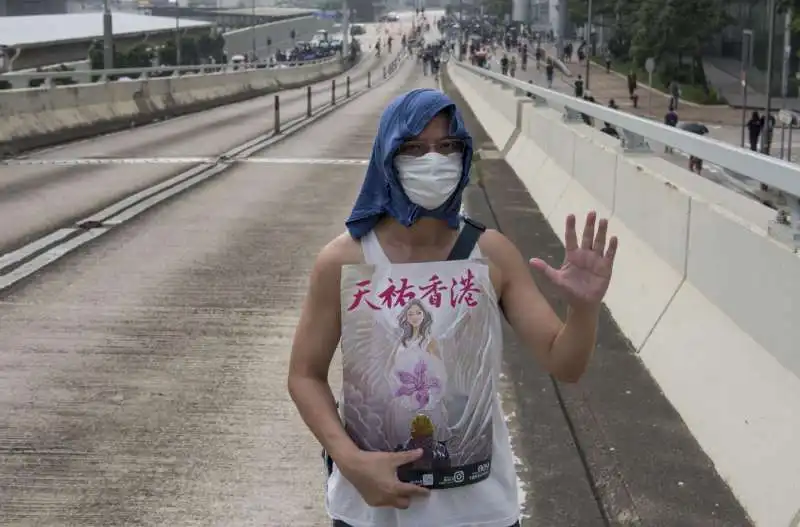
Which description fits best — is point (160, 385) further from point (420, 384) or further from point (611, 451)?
point (420, 384)

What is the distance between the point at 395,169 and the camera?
301cm

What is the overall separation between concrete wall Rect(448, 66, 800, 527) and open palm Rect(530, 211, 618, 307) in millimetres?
1793

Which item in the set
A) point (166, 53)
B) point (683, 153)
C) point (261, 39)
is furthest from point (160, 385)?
point (261, 39)

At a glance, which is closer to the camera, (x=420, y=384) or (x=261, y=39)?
(x=420, y=384)

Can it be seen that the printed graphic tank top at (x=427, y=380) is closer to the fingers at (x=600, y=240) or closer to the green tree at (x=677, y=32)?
the fingers at (x=600, y=240)

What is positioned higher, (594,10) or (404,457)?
(594,10)

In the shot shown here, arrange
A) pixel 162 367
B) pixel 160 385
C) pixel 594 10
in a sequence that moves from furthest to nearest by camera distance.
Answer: pixel 594 10
pixel 162 367
pixel 160 385

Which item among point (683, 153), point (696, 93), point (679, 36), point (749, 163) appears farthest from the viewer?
point (679, 36)

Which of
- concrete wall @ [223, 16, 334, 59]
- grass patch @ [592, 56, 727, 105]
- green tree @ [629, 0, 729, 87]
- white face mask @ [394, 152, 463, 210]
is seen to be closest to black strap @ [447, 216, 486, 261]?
white face mask @ [394, 152, 463, 210]

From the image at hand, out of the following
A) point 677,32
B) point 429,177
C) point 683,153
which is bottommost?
point 677,32

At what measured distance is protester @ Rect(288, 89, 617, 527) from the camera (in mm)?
2895

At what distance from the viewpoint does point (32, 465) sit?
5641 mm

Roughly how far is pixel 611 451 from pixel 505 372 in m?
1.58

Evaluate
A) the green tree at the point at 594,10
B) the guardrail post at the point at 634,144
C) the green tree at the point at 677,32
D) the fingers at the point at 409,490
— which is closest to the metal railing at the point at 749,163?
the guardrail post at the point at 634,144
